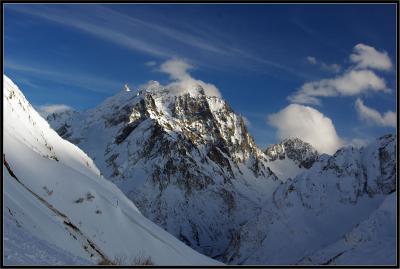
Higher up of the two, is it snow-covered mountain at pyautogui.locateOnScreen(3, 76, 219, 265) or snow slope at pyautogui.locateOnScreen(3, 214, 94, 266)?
snow-covered mountain at pyautogui.locateOnScreen(3, 76, 219, 265)

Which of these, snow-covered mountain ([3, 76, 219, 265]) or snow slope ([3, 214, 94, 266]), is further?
snow-covered mountain ([3, 76, 219, 265])

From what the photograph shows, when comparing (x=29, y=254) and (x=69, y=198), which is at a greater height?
(x=69, y=198)

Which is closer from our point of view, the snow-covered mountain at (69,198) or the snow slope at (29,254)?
the snow slope at (29,254)

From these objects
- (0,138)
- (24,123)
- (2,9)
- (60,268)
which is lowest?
(60,268)

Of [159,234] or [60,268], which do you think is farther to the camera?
[159,234]

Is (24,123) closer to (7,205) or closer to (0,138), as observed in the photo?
(7,205)

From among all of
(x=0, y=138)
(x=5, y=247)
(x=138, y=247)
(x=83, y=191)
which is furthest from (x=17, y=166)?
(x=5, y=247)

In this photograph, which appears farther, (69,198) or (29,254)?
(69,198)

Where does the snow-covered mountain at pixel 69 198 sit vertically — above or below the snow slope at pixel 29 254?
above
